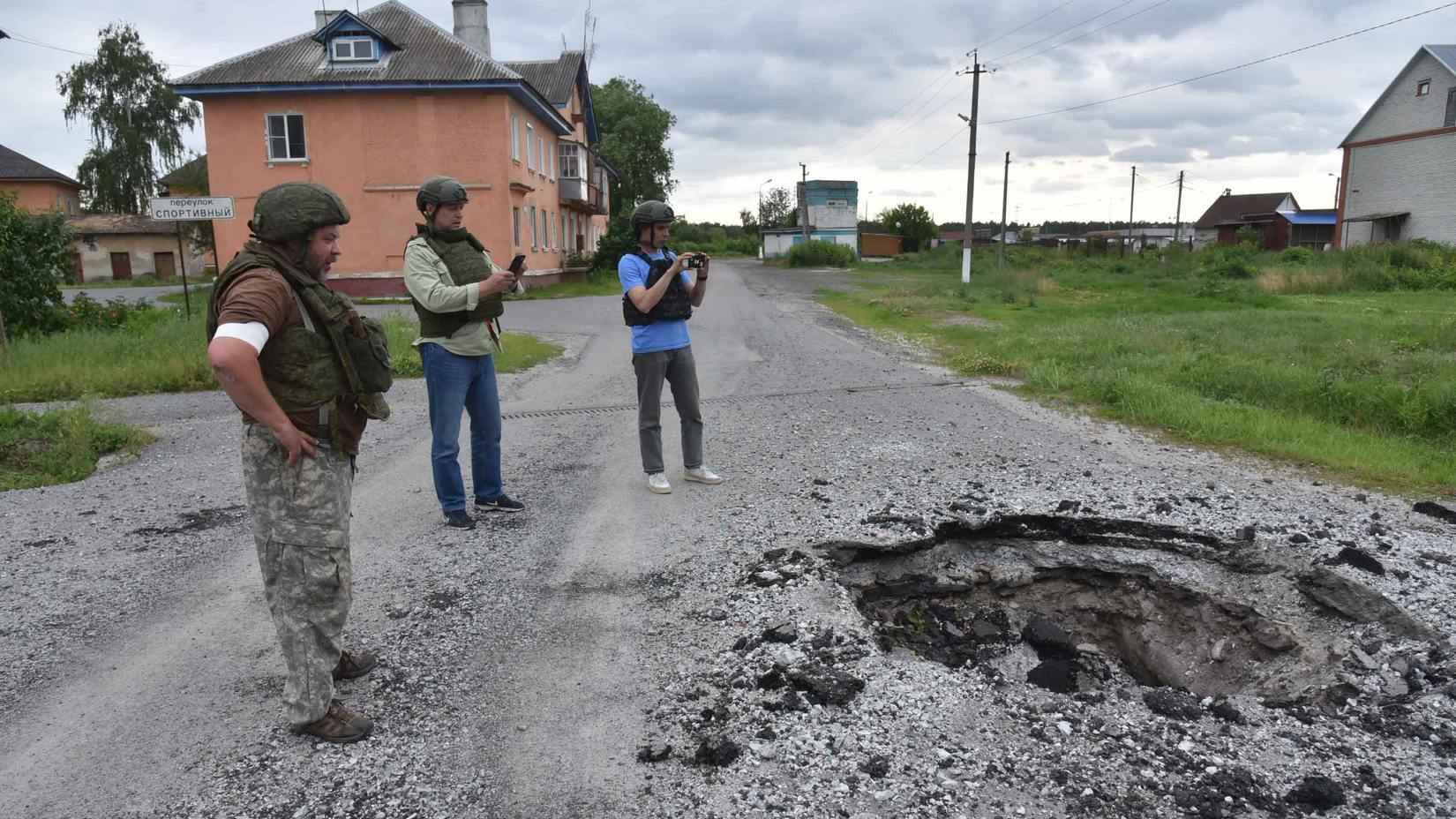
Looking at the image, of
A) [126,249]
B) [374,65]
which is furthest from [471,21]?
[126,249]

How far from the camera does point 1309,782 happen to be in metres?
2.74

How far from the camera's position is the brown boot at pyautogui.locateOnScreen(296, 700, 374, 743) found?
3.00 m

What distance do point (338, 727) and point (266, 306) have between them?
1385 mm

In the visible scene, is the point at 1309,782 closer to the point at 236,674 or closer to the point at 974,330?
the point at 236,674

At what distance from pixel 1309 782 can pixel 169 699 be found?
12.5 feet

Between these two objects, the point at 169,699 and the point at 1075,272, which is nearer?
the point at 169,699

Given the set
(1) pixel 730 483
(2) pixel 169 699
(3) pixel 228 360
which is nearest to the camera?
(3) pixel 228 360

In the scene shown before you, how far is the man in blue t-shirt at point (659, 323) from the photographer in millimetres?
5586

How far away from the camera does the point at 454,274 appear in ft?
16.4

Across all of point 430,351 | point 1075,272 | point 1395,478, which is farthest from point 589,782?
point 1075,272

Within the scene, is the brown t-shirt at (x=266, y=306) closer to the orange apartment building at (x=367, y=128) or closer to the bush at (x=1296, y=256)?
the orange apartment building at (x=367, y=128)

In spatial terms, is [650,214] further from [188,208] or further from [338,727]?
[188,208]

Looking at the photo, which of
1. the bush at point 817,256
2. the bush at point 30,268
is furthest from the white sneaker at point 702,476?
the bush at point 817,256

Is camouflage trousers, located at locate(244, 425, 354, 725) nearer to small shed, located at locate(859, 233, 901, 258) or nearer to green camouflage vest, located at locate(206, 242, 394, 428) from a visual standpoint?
green camouflage vest, located at locate(206, 242, 394, 428)
